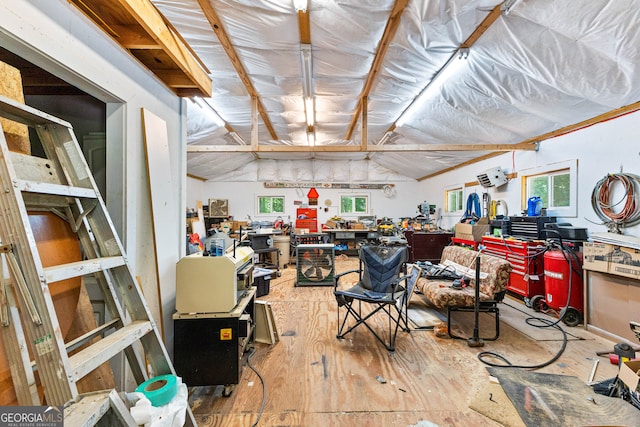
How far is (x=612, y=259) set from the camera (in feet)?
8.48

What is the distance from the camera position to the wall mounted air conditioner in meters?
4.76

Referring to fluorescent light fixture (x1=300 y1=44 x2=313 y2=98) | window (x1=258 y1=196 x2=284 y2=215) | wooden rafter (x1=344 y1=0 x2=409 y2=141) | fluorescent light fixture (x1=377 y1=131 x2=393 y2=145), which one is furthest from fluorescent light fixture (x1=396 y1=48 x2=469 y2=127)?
window (x1=258 y1=196 x2=284 y2=215)

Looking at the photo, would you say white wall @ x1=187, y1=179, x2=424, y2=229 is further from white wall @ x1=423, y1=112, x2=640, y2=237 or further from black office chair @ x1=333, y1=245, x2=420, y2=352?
black office chair @ x1=333, y1=245, x2=420, y2=352

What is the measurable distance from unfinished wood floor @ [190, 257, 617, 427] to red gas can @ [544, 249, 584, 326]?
0.75ft

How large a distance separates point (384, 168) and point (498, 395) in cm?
708

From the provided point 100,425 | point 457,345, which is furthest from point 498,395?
point 100,425

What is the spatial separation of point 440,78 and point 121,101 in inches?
130

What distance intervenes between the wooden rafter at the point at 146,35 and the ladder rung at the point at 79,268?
1.26m

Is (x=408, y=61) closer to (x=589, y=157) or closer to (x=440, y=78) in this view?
(x=440, y=78)

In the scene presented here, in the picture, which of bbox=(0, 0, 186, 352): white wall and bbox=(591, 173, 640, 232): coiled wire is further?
bbox=(591, 173, 640, 232): coiled wire

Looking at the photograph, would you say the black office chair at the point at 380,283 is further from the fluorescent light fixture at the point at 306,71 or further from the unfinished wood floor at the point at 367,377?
the fluorescent light fixture at the point at 306,71

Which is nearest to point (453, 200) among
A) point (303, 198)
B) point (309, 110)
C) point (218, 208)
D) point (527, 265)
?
point (527, 265)

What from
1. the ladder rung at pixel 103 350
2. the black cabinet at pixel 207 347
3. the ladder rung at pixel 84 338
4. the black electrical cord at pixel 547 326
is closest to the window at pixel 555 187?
the black electrical cord at pixel 547 326

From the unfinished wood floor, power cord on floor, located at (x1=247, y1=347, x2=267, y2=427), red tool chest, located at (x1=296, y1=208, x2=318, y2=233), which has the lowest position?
the unfinished wood floor
